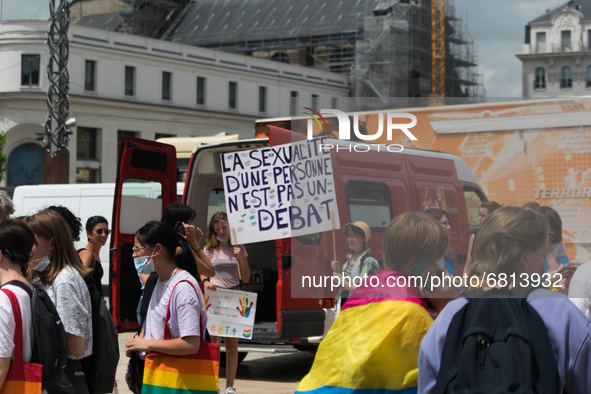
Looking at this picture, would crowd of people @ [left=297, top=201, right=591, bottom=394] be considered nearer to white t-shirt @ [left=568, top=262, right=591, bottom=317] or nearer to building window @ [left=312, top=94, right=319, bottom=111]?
white t-shirt @ [left=568, top=262, right=591, bottom=317]

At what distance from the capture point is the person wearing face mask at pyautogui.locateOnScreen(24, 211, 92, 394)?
402cm

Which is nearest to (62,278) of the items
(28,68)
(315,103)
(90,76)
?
(315,103)

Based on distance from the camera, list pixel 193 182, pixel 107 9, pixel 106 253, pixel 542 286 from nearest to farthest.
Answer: pixel 542 286 → pixel 193 182 → pixel 106 253 → pixel 107 9

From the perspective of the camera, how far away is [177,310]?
4027 millimetres

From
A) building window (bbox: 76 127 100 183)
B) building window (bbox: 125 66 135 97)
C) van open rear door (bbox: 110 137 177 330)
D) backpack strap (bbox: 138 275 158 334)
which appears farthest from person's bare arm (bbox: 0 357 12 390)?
building window (bbox: 125 66 135 97)

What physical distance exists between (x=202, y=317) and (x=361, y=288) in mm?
1509

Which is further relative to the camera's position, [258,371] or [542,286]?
[258,371]

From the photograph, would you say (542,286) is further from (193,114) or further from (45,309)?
(193,114)

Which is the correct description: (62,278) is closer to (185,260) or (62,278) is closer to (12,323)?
(185,260)

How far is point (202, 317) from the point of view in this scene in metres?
4.14

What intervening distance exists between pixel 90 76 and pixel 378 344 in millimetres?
47760

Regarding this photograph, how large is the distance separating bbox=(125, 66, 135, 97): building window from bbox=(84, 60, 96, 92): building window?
96.3 inches

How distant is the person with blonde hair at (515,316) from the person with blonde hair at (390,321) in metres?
0.18

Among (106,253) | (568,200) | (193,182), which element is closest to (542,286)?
(568,200)
